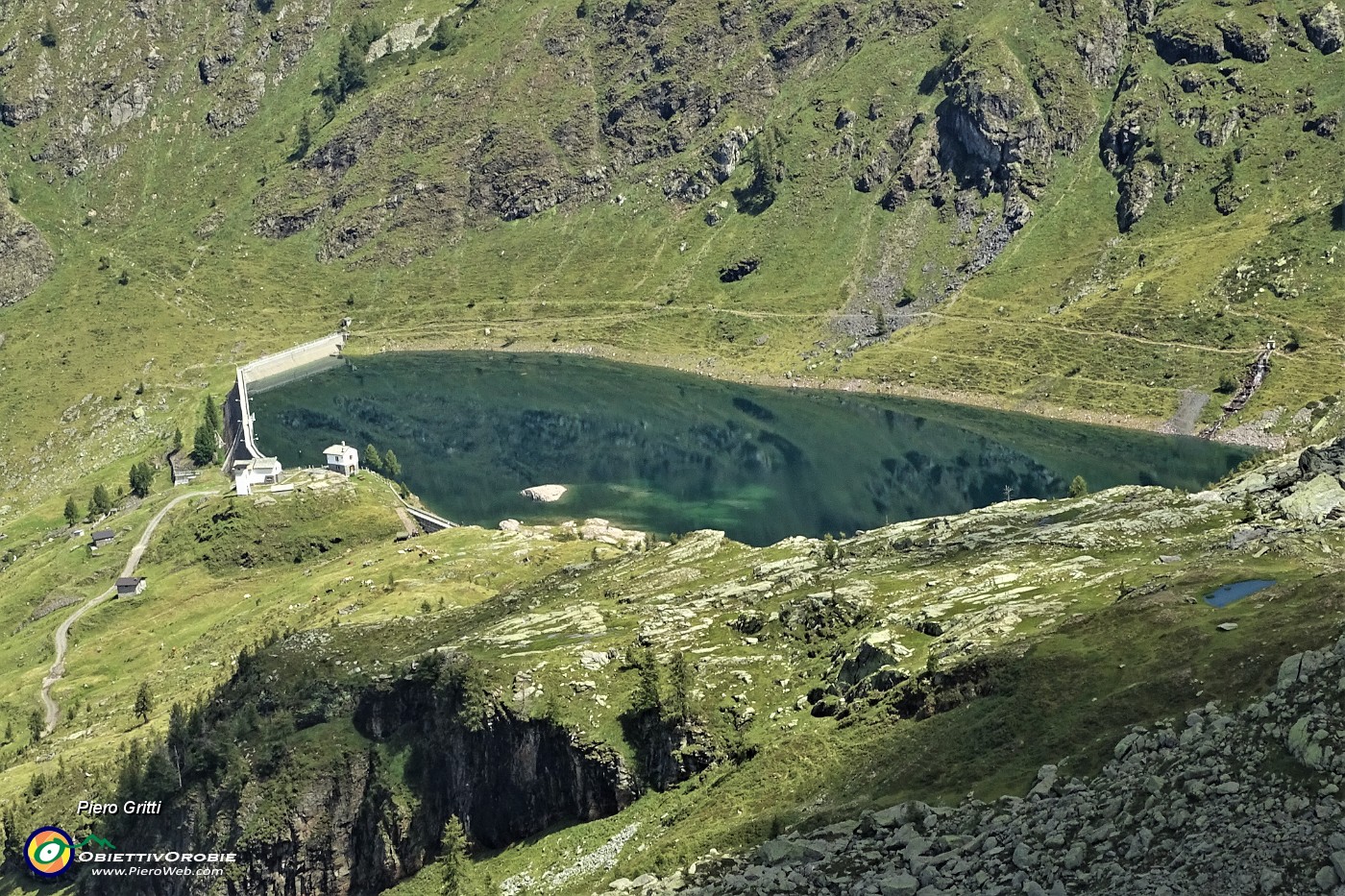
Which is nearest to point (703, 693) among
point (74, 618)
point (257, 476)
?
point (74, 618)

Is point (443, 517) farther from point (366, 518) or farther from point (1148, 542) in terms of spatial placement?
point (1148, 542)

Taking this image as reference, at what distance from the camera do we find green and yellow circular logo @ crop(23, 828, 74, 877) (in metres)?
86.2

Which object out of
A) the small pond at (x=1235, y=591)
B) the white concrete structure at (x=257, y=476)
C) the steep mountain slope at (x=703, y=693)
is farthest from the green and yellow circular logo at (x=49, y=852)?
the white concrete structure at (x=257, y=476)

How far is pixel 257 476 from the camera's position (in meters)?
190

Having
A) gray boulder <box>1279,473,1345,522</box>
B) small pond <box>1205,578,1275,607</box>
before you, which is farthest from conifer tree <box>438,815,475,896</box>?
gray boulder <box>1279,473,1345,522</box>

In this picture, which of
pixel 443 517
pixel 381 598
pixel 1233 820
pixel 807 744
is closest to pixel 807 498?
pixel 443 517

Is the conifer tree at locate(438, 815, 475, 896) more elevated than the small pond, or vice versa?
the small pond

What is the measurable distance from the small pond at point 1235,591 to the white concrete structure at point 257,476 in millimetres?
149201

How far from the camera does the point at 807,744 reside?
61719 mm

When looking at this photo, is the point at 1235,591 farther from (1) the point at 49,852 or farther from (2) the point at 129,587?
(2) the point at 129,587

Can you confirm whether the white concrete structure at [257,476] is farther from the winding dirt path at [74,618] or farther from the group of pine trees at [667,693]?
the group of pine trees at [667,693]

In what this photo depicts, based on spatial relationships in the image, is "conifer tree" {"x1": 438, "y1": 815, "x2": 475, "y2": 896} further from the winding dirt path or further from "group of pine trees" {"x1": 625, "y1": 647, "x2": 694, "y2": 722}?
the winding dirt path

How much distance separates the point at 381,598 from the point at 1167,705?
104 m

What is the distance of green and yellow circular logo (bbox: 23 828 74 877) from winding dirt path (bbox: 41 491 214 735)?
141 feet
